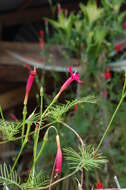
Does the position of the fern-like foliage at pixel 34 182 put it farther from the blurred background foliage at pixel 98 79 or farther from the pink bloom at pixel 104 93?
the pink bloom at pixel 104 93

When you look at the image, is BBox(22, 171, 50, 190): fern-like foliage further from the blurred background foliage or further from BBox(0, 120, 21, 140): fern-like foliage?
the blurred background foliage

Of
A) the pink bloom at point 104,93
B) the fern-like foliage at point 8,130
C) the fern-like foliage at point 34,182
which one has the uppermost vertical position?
the pink bloom at point 104,93

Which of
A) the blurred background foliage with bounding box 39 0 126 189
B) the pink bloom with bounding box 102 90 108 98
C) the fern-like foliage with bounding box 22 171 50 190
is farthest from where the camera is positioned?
the pink bloom with bounding box 102 90 108 98

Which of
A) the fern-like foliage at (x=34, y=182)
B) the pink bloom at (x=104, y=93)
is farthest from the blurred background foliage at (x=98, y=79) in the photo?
the fern-like foliage at (x=34, y=182)

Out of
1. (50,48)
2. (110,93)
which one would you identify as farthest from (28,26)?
(110,93)

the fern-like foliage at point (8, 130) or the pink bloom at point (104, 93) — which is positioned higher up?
the pink bloom at point (104, 93)

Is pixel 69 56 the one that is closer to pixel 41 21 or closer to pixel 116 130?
pixel 116 130

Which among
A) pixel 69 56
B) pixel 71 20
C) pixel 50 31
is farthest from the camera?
pixel 50 31

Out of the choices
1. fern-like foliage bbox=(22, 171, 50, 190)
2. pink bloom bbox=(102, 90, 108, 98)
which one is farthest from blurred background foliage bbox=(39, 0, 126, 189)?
fern-like foliage bbox=(22, 171, 50, 190)

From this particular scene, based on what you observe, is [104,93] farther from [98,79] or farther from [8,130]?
[8,130]

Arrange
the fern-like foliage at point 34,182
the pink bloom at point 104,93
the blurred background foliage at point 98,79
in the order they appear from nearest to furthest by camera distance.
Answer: the fern-like foliage at point 34,182 → the blurred background foliage at point 98,79 → the pink bloom at point 104,93

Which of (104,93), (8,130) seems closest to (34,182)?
(8,130)
